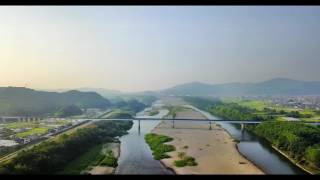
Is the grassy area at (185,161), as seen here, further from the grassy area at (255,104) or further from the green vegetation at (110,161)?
the grassy area at (255,104)

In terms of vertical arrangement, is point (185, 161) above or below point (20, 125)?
below

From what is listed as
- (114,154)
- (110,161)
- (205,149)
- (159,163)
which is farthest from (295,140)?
(110,161)

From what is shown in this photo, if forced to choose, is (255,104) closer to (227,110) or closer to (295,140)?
(227,110)

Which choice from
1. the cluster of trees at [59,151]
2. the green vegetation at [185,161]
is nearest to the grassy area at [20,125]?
the cluster of trees at [59,151]

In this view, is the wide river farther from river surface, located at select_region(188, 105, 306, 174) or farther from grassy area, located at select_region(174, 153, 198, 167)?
grassy area, located at select_region(174, 153, 198, 167)
